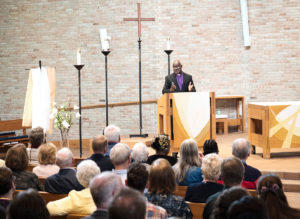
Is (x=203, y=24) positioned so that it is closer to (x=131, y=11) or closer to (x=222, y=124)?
(x=131, y=11)

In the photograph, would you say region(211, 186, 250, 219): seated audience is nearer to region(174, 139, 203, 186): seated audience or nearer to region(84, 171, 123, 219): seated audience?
region(84, 171, 123, 219): seated audience

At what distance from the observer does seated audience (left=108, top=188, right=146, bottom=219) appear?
2035 millimetres

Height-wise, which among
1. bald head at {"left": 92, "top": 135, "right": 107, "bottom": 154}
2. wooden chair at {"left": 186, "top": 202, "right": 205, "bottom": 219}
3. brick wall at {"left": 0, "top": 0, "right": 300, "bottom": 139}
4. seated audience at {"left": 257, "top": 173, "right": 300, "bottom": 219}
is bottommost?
wooden chair at {"left": 186, "top": 202, "right": 205, "bottom": 219}

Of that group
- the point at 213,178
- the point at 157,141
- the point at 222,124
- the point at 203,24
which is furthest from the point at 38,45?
the point at 213,178

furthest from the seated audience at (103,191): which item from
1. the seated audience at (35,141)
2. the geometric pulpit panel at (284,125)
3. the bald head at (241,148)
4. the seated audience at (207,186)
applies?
the geometric pulpit panel at (284,125)

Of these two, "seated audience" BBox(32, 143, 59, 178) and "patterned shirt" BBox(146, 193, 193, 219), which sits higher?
"seated audience" BBox(32, 143, 59, 178)

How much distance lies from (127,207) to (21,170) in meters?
2.66

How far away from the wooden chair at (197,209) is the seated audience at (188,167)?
3.07ft

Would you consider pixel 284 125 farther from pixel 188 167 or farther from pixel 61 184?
pixel 61 184

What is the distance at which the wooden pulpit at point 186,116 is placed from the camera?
7098 mm

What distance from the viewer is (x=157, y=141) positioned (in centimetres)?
501

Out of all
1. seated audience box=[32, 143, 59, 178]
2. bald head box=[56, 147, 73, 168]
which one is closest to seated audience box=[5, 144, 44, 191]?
bald head box=[56, 147, 73, 168]

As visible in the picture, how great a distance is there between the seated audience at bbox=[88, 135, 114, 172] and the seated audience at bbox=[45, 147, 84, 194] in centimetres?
49

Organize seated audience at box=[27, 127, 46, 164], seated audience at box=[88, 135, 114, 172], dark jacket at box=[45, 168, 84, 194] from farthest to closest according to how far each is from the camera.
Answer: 1. seated audience at box=[27, 127, 46, 164]
2. seated audience at box=[88, 135, 114, 172]
3. dark jacket at box=[45, 168, 84, 194]
